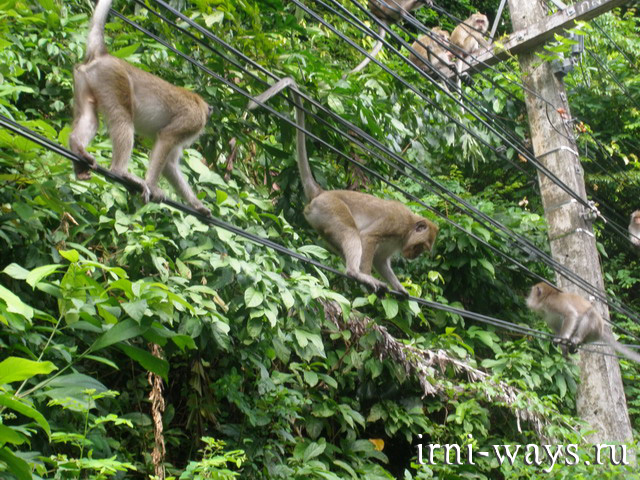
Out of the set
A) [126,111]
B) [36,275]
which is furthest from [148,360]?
[126,111]

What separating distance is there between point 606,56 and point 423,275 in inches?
266

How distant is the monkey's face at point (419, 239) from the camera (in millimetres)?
6453

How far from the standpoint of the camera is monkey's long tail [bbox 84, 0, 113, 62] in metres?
4.09

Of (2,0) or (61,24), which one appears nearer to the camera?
(2,0)

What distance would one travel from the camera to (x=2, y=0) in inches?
181

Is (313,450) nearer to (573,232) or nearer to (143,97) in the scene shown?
(143,97)

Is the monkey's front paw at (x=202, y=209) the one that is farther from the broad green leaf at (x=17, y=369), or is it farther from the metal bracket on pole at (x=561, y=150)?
the metal bracket on pole at (x=561, y=150)

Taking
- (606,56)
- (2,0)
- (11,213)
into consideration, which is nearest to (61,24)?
(2,0)

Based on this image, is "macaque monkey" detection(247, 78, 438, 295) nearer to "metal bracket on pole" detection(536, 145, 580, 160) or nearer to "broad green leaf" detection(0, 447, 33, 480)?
"metal bracket on pole" detection(536, 145, 580, 160)

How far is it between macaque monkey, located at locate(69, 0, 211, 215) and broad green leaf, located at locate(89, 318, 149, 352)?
721 mm

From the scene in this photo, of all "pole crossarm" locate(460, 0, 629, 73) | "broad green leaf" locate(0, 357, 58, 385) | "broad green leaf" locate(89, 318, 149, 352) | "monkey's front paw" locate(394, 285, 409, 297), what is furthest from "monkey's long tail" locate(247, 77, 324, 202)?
"pole crossarm" locate(460, 0, 629, 73)

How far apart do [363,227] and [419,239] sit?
1.81 ft

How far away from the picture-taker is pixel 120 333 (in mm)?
3838

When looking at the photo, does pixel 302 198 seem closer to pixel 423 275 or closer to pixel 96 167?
pixel 423 275
